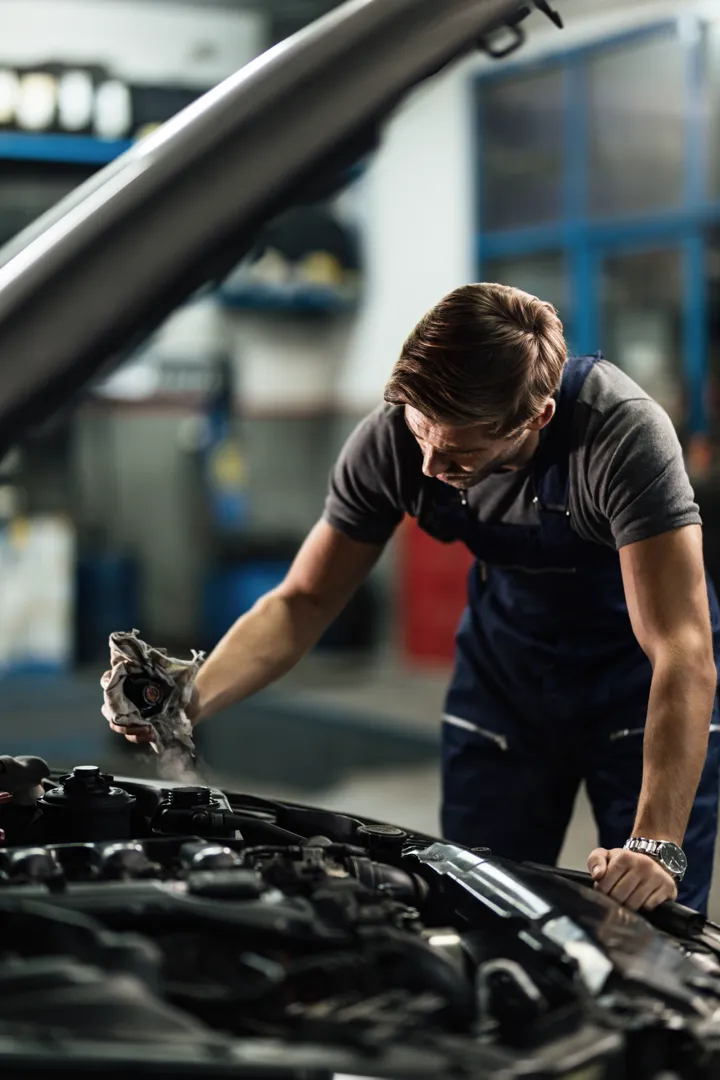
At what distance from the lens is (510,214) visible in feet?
27.3

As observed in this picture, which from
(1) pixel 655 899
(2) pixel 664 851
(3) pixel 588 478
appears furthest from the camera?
(3) pixel 588 478

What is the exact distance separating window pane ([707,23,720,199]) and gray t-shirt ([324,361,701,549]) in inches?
229

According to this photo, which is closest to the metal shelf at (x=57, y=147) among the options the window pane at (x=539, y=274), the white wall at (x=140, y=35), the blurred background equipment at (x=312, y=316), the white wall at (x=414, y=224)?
the blurred background equipment at (x=312, y=316)

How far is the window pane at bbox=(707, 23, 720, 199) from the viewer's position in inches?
281

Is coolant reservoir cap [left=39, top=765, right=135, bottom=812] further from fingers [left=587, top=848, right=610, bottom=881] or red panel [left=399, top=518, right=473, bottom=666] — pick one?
red panel [left=399, top=518, right=473, bottom=666]

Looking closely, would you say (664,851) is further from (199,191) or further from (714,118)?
(714,118)

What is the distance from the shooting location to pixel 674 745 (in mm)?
1604

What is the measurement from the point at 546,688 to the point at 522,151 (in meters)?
6.71

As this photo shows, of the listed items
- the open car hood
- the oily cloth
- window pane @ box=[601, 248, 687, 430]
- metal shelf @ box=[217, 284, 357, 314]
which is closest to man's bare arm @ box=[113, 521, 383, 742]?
the oily cloth

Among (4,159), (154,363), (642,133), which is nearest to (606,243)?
(642,133)

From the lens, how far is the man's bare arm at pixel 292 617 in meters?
1.89

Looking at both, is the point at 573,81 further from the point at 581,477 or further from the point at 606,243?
the point at 581,477

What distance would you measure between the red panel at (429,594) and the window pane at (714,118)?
231 cm

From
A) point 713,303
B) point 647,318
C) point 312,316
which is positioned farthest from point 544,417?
point 312,316
